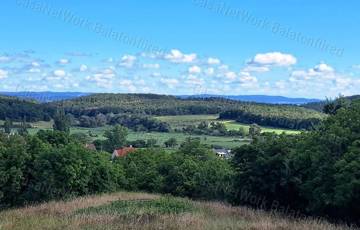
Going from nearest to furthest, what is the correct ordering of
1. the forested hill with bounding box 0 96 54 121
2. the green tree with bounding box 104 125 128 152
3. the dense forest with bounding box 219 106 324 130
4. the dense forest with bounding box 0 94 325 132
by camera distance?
the green tree with bounding box 104 125 128 152
the dense forest with bounding box 219 106 324 130
the dense forest with bounding box 0 94 325 132
the forested hill with bounding box 0 96 54 121

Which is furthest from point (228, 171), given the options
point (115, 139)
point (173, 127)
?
point (173, 127)

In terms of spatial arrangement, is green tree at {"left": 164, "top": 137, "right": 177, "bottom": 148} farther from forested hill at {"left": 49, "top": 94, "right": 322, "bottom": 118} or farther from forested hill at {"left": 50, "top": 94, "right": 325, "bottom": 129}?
forested hill at {"left": 49, "top": 94, "right": 322, "bottom": 118}

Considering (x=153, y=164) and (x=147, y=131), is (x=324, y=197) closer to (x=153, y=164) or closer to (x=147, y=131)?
(x=153, y=164)

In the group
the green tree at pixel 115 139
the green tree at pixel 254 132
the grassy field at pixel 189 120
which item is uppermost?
the green tree at pixel 254 132

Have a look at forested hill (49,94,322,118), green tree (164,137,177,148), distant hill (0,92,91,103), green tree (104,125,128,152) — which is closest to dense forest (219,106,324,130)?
forested hill (49,94,322,118)

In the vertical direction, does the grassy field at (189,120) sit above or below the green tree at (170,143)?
above

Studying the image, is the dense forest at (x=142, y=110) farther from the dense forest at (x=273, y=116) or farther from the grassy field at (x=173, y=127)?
the grassy field at (x=173, y=127)

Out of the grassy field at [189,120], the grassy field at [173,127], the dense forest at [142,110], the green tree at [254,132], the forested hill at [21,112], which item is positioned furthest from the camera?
the grassy field at [189,120]

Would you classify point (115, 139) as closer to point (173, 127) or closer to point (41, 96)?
point (173, 127)

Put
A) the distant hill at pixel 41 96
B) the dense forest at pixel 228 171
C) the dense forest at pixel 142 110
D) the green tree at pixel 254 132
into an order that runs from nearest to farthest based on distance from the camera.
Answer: the dense forest at pixel 228 171 < the green tree at pixel 254 132 < the dense forest at pixel 142 110 < the distant hill at pixel 41 96

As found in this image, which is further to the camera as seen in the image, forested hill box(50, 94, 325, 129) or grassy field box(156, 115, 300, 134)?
grassy field box(156, 115, 300, 134)

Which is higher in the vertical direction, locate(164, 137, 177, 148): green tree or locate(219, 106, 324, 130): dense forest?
locate(219, 106, 324, 130): dense forest

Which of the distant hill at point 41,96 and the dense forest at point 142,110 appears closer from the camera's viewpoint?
the dense forest at point 142,110

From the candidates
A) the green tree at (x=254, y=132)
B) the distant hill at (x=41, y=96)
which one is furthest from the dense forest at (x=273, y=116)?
the distant hill at (x=41, y=96)
